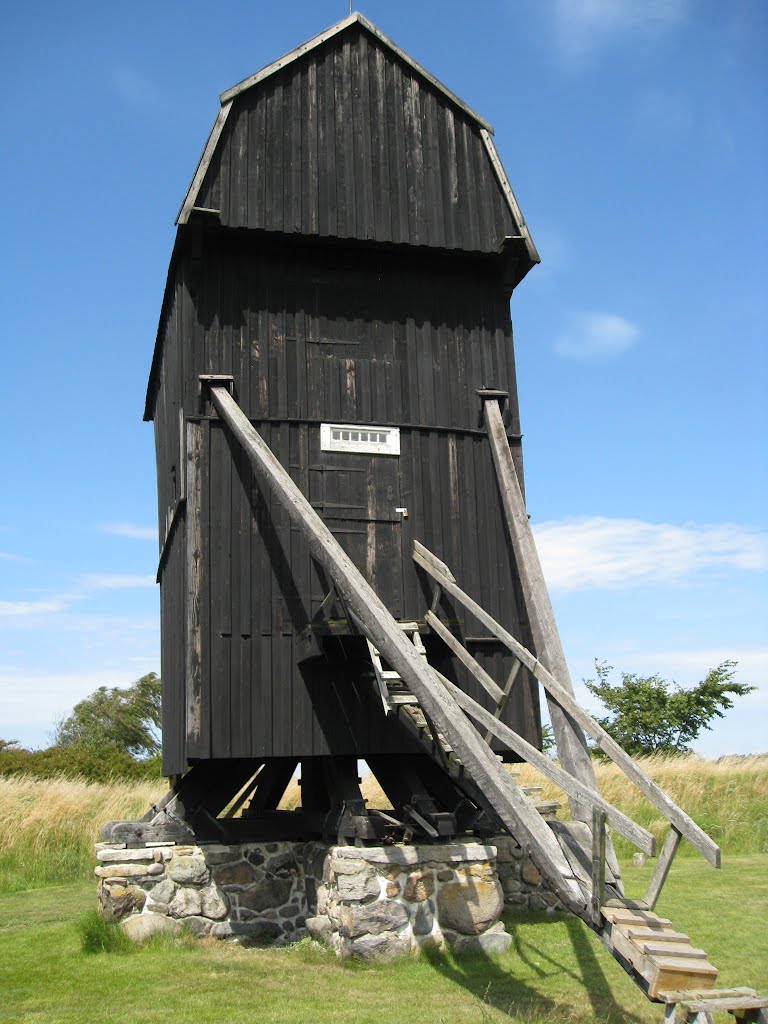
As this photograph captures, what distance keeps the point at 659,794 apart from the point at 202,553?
5176mm

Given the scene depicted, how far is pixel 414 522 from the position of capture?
36.3 ft

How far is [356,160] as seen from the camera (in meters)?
11.8

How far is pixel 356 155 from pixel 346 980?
8.64 meters

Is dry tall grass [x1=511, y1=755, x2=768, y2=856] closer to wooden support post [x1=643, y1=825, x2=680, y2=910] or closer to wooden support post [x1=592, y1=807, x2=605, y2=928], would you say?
wooden support post [x1=643, y1=825, x2=680, y2=910]

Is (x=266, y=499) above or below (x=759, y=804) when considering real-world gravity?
above

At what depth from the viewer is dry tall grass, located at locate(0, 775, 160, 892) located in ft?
48.9

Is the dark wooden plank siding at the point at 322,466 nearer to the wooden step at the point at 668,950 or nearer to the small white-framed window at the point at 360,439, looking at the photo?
the small white-framed window at the point at 360,439

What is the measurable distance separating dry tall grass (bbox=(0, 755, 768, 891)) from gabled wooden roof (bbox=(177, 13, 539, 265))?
9.26 meters

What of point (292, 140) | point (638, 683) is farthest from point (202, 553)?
point (638, 683)

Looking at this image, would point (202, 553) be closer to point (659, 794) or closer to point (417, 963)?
point (417, 963)

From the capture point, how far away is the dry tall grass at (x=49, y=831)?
14.9 metres

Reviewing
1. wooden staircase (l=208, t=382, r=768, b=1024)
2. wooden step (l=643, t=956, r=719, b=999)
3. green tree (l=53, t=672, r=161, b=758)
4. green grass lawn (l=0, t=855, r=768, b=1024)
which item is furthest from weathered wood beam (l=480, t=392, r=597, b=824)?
green tree (l=53, t=672, r=161, b=758)

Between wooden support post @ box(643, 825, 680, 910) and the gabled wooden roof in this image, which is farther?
the gabled wooden roof

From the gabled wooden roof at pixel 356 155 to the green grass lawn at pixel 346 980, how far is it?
7.40 m
